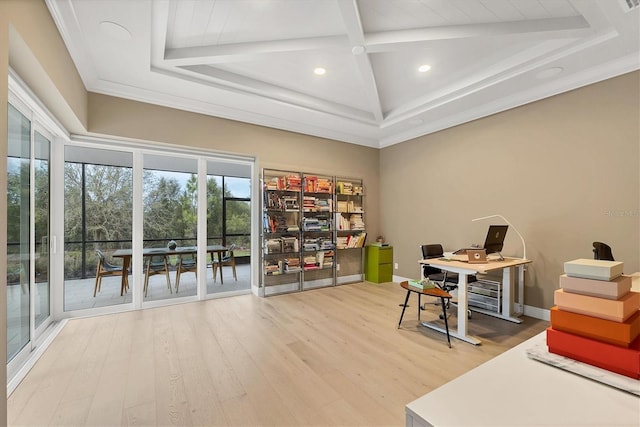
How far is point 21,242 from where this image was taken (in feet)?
8.54

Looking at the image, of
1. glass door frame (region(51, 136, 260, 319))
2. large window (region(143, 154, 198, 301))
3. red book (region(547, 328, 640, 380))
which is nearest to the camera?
red book (region(547, 328, 640, 380))

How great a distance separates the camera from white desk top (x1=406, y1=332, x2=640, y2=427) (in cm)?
64

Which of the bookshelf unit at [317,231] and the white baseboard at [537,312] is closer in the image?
the white baseboard at [537,312]

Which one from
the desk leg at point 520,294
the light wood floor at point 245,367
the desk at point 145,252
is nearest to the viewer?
the light wood floor at point 245,367

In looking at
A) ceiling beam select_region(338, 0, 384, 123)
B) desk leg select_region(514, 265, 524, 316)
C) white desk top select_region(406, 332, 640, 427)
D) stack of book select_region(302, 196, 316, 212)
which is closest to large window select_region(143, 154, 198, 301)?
stack of book select_region(302, 196, 316, 212)

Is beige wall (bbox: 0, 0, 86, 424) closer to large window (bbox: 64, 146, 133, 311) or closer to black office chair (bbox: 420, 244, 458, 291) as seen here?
large window (bbox: 64, 146, 133, 311)

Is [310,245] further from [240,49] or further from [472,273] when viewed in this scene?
[240,49]

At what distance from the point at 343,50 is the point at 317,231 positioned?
9.83 feet

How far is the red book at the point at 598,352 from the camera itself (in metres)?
0.78

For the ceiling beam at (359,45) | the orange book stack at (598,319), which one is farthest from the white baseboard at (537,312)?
the ceiling beam at (359,45)

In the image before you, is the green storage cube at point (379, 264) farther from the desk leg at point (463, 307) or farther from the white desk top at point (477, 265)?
the desk leg at point (463, 307)

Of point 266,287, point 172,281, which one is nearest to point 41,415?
point 172,281

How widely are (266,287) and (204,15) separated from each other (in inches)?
147

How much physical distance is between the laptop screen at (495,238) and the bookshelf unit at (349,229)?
238 centimetres
